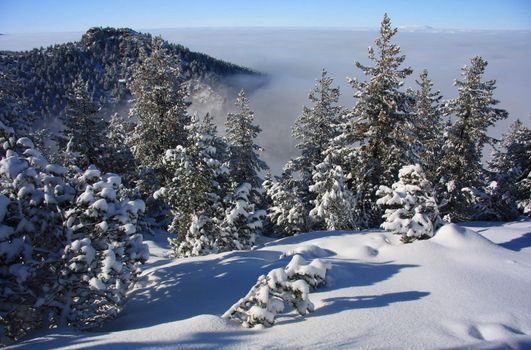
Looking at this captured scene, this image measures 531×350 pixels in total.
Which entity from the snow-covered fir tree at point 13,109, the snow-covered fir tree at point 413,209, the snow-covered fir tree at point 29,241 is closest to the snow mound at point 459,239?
the snow-covered fir tree at point 413,209

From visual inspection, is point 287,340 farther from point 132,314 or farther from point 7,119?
point 7,119

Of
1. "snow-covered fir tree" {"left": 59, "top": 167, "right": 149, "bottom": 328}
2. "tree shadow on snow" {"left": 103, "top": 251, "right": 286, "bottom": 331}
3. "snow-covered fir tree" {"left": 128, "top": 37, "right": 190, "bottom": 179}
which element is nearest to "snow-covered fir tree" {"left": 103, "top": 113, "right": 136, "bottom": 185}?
"snow-covered fir tree" {"left": 128, "top": 37, "right": 190, "bottom": 179}

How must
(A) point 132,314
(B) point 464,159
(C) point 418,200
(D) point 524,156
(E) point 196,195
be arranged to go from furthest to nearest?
1. (D) point 524,156
2. (B) point 464,159
3. (E) point 196,195
4. (C) point 418,200
5. (A) point 132,314

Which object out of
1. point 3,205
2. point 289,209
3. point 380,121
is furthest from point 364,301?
point 289,209

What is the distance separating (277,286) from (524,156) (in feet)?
101

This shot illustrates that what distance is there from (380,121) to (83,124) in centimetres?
2018

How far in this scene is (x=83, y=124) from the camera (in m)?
25.9

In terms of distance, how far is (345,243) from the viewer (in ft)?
43.5

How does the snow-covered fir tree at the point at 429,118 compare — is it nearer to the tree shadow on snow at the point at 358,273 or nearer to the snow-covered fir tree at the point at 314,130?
the snow-covered fir tree at the point at 314,130

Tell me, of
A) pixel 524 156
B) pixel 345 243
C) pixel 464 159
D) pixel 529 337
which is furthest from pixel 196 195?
pixel 524 156

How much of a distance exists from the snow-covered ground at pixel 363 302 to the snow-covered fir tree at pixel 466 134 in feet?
40.9

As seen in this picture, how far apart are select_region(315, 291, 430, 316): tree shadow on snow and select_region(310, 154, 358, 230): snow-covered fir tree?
41.6ft

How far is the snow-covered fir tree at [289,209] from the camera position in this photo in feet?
85.1

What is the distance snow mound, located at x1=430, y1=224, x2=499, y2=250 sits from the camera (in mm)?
10414
